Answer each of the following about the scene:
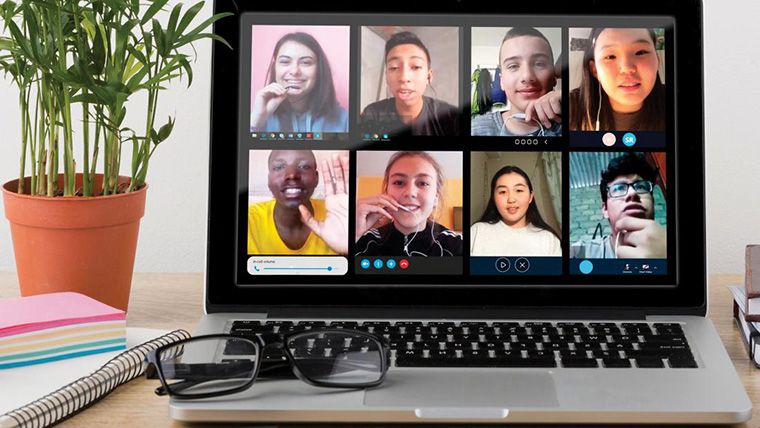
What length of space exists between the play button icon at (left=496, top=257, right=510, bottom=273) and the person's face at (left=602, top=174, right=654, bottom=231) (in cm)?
12

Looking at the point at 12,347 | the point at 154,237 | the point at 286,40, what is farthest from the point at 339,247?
the point at 154,237

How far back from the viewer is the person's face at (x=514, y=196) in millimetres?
982

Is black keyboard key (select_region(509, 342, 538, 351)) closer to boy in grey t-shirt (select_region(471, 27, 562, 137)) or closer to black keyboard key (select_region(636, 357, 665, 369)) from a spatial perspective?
black keyboard key (select_region(636, 357, 665, 369))

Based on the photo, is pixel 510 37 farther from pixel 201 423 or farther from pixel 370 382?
pixel 201 423

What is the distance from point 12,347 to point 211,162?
0.28 m

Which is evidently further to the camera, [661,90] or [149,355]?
[661,90]

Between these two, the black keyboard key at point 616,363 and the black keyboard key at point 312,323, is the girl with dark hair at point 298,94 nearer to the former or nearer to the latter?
the black keyboard key at point 312,323

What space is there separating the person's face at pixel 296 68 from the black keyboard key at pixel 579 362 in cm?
41

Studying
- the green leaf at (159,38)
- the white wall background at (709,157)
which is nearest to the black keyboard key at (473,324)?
the green leaf at (159,38)

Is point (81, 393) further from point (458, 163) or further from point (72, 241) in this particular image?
point (458, 163)

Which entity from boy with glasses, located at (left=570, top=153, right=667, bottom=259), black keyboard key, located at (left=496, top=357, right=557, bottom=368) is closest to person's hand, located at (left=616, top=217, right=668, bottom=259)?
boy with glasses, located at (left=570, top=153, right=667, bottom=259)

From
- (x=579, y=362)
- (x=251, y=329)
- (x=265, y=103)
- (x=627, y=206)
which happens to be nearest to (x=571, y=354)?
(x=579, y=362)

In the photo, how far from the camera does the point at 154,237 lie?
1410mm

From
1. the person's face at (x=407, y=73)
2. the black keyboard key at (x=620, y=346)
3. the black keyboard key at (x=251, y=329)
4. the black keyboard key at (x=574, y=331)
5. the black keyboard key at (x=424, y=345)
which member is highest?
the person's face at (x=407, y=73)
